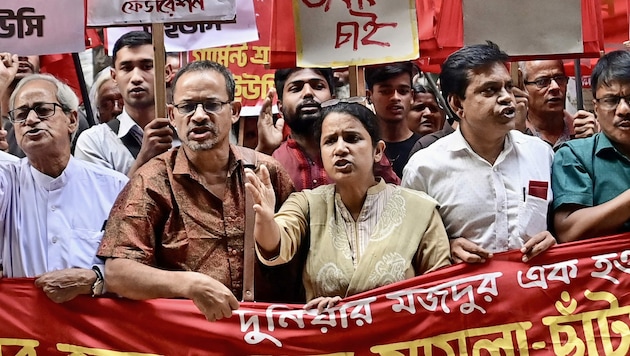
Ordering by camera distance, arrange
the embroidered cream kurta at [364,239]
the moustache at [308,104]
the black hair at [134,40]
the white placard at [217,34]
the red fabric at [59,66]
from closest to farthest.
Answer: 1. the embroidered cream kurta at [364,239]
2. the moustache at [308,104]
3. the black hair at [134,40]
4. the white placard at [217,34]
5. the red fabric at [59,66]

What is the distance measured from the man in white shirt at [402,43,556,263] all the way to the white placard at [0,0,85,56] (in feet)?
5.93

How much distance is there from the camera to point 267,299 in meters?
4.09

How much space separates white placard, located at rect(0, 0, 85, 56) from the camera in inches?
186

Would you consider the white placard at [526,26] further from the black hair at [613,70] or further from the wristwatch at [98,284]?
the wristwatch at [98,284]

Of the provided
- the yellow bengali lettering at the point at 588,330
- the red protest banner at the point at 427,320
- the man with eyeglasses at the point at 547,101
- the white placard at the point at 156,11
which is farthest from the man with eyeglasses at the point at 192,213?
the man with eyeglasses at the point at 547,101

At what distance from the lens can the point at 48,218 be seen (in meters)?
4.20

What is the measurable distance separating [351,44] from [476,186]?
1.04 metres

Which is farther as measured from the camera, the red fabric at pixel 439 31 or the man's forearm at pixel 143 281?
the red fabric at pixel 439 31

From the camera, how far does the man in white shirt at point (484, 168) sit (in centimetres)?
405

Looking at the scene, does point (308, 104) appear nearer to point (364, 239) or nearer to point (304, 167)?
point (304, 167)

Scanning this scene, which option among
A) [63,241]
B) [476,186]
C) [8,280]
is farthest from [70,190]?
[476,186]

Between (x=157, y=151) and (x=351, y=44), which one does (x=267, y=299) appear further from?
(x=351, y=44)

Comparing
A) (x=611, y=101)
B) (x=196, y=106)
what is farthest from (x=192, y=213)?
(x=611, y=101)

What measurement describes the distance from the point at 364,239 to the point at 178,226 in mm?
749
